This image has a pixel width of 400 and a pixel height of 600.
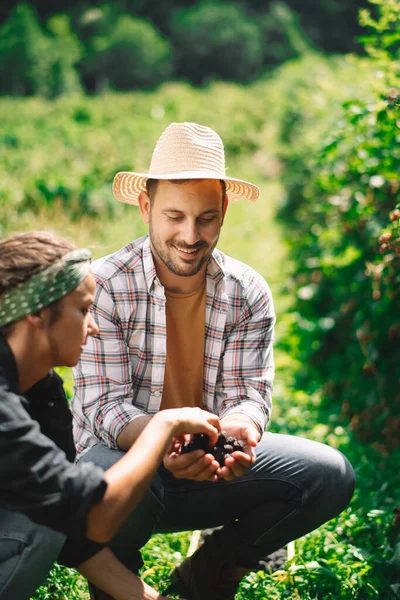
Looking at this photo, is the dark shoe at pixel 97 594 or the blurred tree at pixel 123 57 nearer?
the dark shoe at pixel 97 594

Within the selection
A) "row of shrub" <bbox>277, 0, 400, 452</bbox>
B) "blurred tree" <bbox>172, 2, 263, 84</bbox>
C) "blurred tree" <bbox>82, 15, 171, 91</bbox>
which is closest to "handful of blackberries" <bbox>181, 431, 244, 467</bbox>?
"row of shrub" <bbox>277, 0, 400, 452</bbox>

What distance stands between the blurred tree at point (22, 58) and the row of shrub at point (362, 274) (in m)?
27.8

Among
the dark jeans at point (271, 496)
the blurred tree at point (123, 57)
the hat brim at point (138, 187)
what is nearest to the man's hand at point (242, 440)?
the dark jeans at point (271, 496)

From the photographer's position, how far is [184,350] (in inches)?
105

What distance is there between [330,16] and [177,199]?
5276 centimetres

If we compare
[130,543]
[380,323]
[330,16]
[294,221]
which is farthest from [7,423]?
[330,16]

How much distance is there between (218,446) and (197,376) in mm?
473

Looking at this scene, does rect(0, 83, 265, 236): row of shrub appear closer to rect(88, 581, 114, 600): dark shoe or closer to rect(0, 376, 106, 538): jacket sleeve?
rect(88, 581, 114, 600): dark shoe

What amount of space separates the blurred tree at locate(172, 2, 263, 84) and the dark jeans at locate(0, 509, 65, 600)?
46668 millimetres

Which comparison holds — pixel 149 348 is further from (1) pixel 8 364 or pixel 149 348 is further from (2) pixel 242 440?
(1) pixel 8 364

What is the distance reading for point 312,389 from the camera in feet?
16.4

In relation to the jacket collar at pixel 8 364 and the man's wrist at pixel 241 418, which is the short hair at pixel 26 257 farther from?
the man's wrist at pixel 241 418

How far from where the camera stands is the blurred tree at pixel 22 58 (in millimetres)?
30609

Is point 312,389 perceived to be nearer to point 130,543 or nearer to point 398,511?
point 398,511
